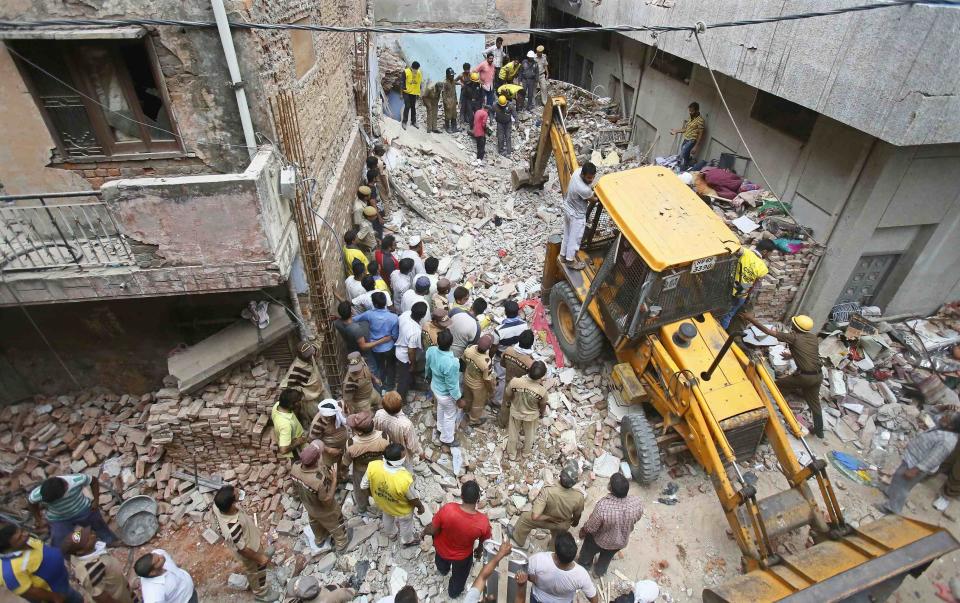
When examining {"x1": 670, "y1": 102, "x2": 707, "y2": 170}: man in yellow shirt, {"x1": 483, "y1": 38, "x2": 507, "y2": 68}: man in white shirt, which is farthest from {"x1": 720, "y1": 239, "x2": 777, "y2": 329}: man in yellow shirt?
{"x1": 483, "y1": 38, "x2": 507, "y2": 68}: man in white shirt

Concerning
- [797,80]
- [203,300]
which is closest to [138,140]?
[203,300]

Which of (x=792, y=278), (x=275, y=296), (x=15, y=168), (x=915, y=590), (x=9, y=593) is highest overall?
(x=15, y=168)

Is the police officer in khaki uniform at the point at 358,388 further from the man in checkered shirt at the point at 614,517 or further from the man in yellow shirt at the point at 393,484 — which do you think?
the man in checkered shirt at the point at 614,517

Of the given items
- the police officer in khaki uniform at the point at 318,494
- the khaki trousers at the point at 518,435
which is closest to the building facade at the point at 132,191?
the police officer in khaki uniform at the point at 318,494

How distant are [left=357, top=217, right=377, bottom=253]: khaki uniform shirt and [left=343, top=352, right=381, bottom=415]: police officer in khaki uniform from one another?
2.54 meters

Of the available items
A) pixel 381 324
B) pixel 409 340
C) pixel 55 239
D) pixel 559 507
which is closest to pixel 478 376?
pixel 409 340

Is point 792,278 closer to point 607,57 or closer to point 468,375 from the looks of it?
point 468,375

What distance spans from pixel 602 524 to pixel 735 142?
8.28 metres

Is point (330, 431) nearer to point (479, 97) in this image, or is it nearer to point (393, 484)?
point (393, 484)

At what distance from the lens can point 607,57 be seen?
16062 millimetres

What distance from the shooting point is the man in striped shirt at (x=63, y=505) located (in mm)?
4266

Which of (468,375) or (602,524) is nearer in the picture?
(602,524)

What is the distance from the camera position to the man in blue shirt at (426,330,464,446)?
5.33 metres

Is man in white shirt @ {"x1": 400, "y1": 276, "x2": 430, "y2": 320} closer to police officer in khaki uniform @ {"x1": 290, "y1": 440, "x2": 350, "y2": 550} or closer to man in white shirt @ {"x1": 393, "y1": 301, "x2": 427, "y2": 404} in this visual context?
man in white shirt @ {"x1": 393, "y1": 301, "x2": 427, "y2": 404}
